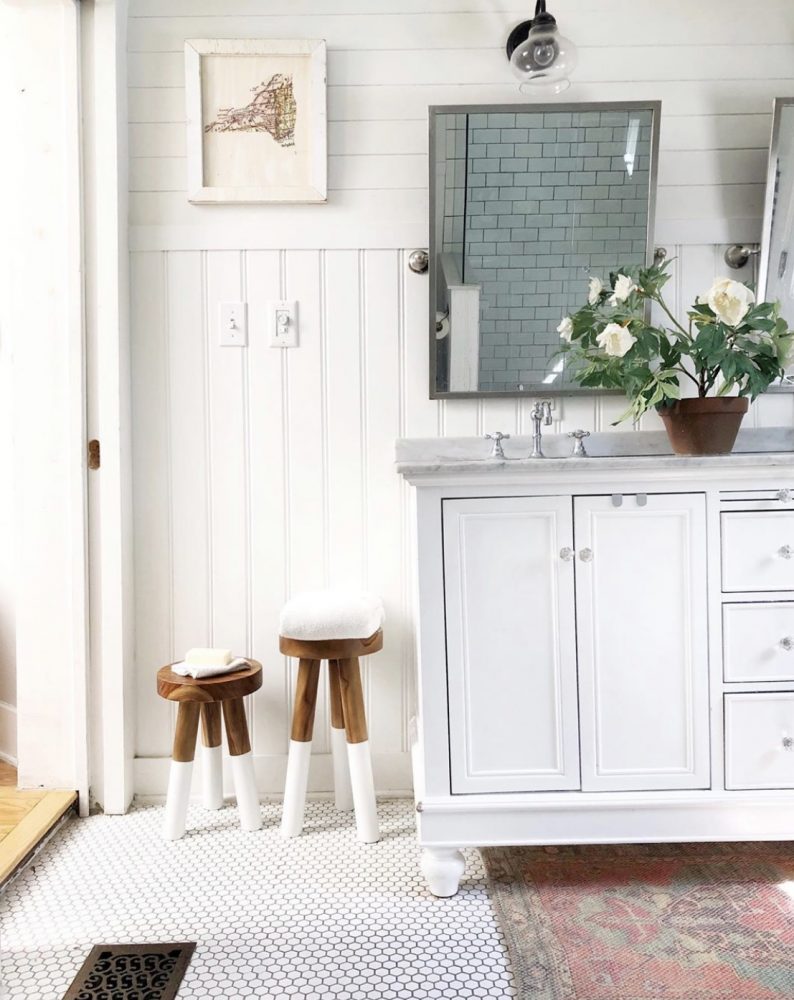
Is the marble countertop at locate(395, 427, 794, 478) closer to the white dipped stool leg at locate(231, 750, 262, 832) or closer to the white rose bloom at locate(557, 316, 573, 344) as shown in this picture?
the white rose bloom at locate(557, 316, 573, 344)

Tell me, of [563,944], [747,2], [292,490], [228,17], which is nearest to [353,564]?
[292,490]

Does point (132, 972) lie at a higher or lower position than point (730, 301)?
lower

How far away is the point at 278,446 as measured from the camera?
79.5 inches

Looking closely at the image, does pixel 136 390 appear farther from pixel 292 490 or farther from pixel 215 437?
pixel 292 490

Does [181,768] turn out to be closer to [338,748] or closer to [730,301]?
[338,748]

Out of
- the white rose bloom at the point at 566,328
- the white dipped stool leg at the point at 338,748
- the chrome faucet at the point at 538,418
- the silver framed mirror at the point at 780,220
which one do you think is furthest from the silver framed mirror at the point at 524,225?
the white dipped stool leg at the point at 338,748

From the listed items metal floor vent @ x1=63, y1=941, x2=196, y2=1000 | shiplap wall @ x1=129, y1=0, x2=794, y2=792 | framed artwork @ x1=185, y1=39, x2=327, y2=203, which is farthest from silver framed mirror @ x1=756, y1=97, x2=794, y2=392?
metal floor vent @ x1=63, y1=941, x2=196, y2=1000

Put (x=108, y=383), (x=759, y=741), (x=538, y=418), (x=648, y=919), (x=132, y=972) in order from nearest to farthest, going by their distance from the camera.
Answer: (x=132, y=972) < (x=648, y=919) < (x=759, y=741) < (x=538, y=418) < (x=108, y=383)

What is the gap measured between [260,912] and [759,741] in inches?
Result: 41.3

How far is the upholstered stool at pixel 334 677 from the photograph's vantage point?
5.66 feet

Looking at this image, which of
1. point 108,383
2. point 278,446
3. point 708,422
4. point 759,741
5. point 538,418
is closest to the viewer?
point 759,741

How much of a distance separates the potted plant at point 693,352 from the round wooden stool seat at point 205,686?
3.48ft

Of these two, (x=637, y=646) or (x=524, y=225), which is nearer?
(x=637, y=646)

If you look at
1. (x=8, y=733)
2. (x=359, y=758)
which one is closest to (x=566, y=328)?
(x=359, y=758)
